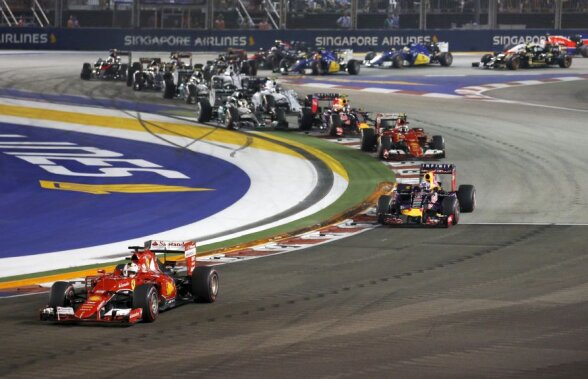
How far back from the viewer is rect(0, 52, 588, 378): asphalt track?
12.3 m

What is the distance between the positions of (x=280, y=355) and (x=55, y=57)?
163 feet

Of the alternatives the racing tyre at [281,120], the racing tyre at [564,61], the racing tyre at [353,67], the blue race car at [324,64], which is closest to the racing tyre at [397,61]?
the blue race car at [324,64]

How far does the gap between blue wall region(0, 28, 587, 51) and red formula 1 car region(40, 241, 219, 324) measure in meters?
47.8

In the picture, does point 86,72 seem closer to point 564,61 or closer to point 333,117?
point 333,117

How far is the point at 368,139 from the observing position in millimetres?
32750

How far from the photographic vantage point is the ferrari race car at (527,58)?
188 feet

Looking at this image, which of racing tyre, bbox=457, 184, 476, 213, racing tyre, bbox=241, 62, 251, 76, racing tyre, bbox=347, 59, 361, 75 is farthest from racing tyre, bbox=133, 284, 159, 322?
racing tyre, bbox=347, 59, 361, 75

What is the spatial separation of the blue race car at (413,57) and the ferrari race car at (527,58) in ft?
6.13

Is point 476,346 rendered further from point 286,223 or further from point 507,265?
point 286,223

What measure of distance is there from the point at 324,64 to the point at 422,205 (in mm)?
31844

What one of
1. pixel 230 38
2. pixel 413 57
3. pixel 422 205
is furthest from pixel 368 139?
pixel 230 38

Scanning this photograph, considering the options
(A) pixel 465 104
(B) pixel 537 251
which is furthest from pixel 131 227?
(A) pixel 465 104

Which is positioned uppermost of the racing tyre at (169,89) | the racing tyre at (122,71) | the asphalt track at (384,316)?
the racing tyre at (122,71)

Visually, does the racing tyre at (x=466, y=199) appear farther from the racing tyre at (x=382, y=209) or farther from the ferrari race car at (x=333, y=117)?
the ferrari race car at (x=333, y=117)
